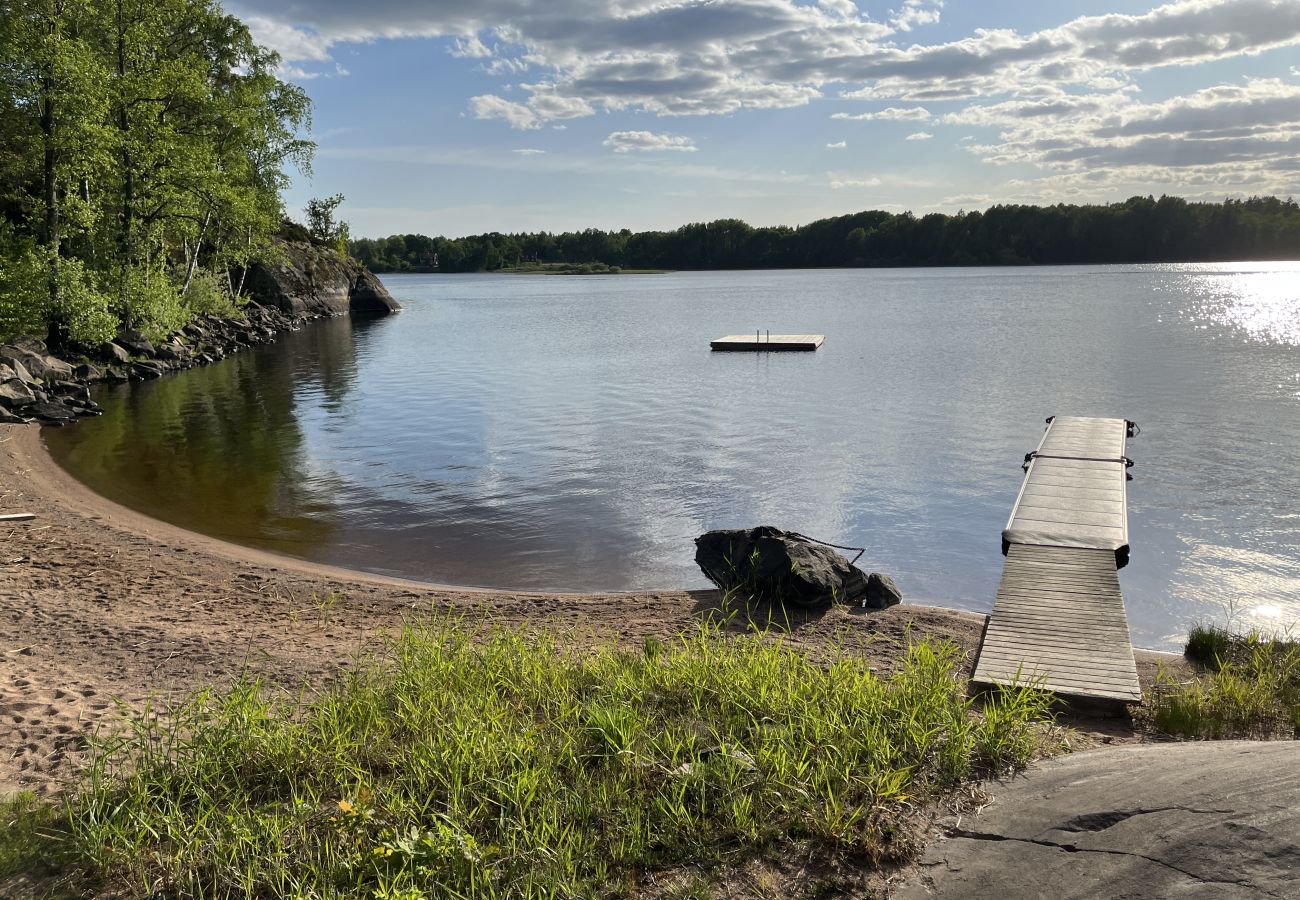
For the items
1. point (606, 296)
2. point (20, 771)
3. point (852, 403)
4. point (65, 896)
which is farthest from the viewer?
point (606, 296)

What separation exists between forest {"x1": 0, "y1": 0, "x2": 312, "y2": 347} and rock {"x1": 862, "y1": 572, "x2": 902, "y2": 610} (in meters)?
27.8

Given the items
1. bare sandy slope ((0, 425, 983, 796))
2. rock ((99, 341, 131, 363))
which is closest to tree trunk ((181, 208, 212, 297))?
rock ((99, 341, 131, 363))

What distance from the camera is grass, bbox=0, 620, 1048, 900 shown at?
15.0 feet

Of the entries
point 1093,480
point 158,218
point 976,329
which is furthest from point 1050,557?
point 976,329

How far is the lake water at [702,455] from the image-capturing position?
13.8 metres

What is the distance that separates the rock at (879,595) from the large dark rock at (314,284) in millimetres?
52779

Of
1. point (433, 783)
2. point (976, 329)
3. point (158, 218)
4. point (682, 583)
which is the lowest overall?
point (682, 583)

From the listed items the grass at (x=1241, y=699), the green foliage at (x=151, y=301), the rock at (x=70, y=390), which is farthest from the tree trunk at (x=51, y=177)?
the grass at (x=1241, y=699)

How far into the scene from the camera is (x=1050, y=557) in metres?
11.7

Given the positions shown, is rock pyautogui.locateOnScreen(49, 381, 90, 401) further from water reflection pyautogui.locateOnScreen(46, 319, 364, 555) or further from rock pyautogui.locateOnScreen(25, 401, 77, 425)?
rock pyautogui.locateOnScreen(25, 401, 77, 425)

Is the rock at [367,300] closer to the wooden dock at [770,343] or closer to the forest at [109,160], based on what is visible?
the forest at [109,160]

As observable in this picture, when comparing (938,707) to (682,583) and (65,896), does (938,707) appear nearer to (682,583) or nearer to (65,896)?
(65,896)

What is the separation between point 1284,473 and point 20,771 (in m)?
21.7

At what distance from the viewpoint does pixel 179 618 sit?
32.7 ft
